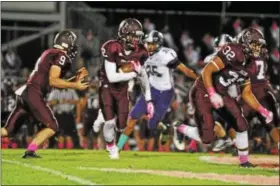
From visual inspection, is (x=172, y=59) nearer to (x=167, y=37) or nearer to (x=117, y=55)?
(x=117, y=55)

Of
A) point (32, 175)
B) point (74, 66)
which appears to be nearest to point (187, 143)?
point (74, 66)

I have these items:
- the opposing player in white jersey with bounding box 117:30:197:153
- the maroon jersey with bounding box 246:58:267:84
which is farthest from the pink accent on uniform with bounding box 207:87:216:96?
the opposing player in white jersey with bounding box 117:30:197:153

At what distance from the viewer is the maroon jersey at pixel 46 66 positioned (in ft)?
34.8

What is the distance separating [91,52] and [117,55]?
7.02 meters

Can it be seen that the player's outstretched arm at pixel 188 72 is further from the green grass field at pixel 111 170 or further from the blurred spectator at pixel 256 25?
the blurred spectator at pixel 256 25

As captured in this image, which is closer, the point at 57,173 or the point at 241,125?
the point at 57,173

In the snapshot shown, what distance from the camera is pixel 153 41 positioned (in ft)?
44.5

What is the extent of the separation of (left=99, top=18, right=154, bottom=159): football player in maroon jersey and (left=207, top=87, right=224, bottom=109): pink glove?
1348mm

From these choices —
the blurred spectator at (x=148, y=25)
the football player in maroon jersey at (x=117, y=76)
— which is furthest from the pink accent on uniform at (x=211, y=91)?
the blurred spectator at (x=148, y=25)

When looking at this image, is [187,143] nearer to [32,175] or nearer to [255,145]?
[255,145]

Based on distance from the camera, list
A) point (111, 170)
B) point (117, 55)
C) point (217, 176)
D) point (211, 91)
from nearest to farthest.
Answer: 1. point (217, 176)
2. point (111, 170)
3. point (211, 91)
4. point (117, 55)

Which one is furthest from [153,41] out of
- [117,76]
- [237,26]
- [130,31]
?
[237,26]

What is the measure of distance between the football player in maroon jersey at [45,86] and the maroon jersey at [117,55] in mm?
476

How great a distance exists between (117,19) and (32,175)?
39.8 feet
